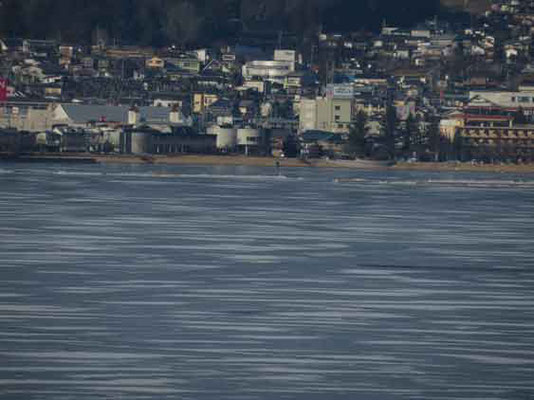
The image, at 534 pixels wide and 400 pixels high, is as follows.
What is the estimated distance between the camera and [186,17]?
9550 cm

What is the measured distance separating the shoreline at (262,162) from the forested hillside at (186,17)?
24.4 metres

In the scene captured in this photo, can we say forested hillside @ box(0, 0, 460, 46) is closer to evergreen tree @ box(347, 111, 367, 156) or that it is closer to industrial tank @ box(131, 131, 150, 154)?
industrial tank @ box(131, 131, 150, 154)

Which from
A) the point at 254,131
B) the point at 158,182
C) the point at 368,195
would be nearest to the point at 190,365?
the point at 368,195

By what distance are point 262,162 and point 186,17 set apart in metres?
37.8

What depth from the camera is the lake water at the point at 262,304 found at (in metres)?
12.1

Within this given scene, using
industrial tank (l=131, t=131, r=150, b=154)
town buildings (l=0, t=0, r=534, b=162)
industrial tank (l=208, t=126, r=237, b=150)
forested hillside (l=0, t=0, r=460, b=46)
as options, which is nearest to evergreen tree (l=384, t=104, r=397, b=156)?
town buildings (l=0, t=0, r=534, b=162)

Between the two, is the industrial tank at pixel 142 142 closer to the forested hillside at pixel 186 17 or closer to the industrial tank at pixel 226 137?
the industrial tank at pixel 226 137

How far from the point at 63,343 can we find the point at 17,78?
212 feet

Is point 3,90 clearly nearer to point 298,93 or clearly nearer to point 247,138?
point 247,138

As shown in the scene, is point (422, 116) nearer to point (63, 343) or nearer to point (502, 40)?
point (502, 40)

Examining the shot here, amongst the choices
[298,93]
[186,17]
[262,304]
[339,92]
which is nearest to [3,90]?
[339,92]

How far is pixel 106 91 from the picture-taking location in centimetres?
7719

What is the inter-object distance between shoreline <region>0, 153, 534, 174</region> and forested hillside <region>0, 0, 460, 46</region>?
24419mm

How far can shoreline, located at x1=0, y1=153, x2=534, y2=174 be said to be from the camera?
5750cm
